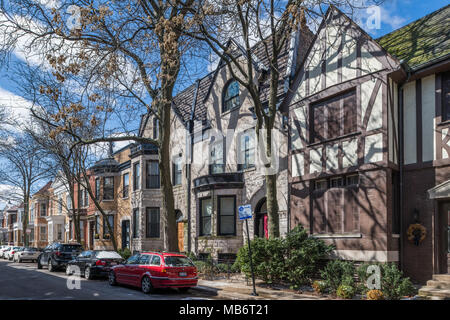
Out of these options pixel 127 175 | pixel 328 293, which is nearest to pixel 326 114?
pixel 328 293

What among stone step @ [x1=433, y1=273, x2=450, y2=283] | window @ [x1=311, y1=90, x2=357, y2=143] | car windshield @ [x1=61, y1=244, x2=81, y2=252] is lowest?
car windshield @ [x1=61, y1=244, x2=81, y2=252]

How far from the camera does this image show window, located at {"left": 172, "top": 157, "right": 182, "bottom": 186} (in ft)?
89.0

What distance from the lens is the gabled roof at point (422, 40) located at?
46.5 feet

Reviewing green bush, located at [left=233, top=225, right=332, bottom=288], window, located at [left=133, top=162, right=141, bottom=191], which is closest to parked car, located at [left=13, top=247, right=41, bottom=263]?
window, located at [left=133, top=162, right=141, bottom=191]

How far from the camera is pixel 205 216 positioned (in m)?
23.5

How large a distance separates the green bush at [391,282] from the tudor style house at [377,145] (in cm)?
69

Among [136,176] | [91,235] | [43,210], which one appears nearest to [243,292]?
[136,176]

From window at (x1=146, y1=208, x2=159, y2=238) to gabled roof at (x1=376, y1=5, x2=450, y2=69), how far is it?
18256 millimetres

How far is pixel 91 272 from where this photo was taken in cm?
1911

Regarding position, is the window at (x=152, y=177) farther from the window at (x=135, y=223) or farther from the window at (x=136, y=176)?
the window at (x=135, y=223)

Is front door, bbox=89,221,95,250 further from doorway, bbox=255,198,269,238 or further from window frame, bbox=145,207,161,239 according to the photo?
doorway, bbox=255,198,269,238

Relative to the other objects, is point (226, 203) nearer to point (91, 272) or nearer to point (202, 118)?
point (202, 118)

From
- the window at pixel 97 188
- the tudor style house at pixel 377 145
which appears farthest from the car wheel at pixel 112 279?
the window at pixel 97 188

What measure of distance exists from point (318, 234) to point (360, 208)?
2168 millimetres
